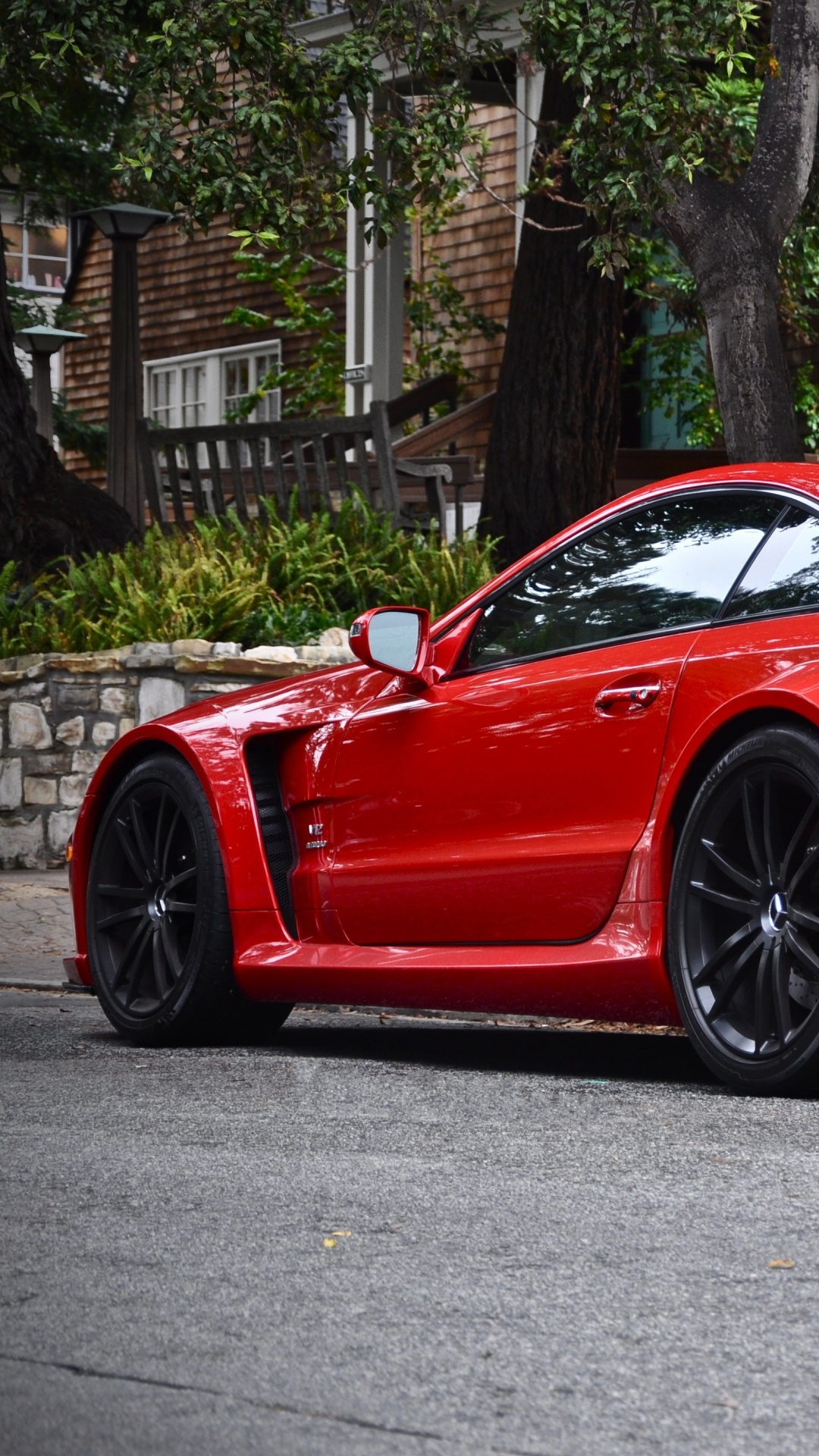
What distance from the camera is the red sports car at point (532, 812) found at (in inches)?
182

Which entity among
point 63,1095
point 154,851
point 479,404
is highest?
point 479,404

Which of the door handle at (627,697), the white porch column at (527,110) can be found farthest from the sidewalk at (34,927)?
the white porch column at (527,110)

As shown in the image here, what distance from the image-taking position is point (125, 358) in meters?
16.3

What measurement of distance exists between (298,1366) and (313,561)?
954 centimetres

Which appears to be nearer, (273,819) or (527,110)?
(273,819)

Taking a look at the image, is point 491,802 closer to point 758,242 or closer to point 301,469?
point 758,242

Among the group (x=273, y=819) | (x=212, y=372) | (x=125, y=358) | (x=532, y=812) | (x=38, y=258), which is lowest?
(x=273, y=819)

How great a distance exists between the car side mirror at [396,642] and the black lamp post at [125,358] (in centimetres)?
1034

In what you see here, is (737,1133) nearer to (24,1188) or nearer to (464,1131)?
(464,1131)

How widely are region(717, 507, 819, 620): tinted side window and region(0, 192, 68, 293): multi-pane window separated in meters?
28.9

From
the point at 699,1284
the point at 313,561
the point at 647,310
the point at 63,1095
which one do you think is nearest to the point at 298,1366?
the point at 699,1284

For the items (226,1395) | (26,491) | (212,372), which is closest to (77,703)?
(26,491)

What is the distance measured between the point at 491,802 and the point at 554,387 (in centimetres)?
976

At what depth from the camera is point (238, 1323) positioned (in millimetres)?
3086
